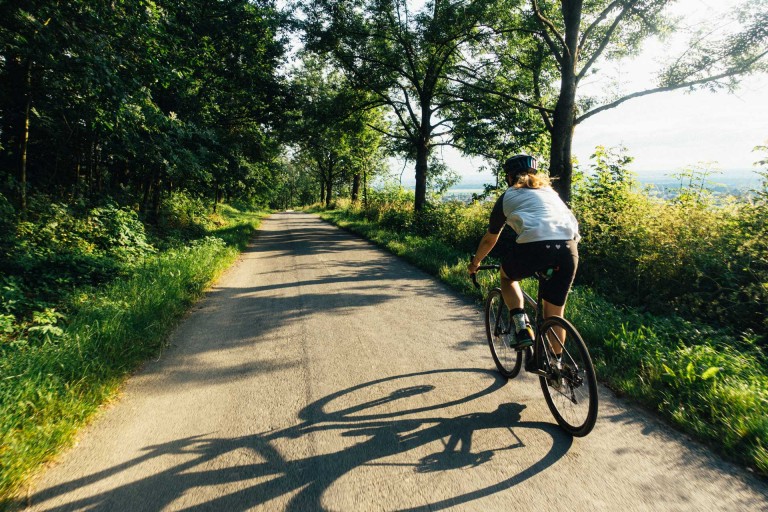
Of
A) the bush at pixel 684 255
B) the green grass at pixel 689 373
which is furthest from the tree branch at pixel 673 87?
the green grass at pixel 689 373

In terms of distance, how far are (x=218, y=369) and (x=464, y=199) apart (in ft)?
39.5

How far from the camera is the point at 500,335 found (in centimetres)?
405

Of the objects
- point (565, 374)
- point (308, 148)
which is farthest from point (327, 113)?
point (565, 374)

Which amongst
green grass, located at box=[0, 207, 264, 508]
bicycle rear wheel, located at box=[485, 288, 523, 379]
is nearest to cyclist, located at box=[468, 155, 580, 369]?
bicycle rear wheel, located at box=[485, 288, 523, 379]

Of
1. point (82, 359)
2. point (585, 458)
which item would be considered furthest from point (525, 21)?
point (82, 359)

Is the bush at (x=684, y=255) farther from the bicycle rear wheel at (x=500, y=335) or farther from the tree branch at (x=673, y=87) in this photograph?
the bicycle rear wheel at (x=500, y=335)

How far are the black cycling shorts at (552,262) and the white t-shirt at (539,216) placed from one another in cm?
6

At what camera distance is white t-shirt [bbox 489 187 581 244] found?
3.02 metres

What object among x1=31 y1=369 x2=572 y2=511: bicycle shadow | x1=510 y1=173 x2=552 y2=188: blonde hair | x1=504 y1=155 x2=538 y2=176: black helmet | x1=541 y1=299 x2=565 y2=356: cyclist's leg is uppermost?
x1=504 y1=155 x2=538 y2=176: black helmet

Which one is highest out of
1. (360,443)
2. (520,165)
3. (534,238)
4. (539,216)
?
(520,165)

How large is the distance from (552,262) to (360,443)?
2081 mm

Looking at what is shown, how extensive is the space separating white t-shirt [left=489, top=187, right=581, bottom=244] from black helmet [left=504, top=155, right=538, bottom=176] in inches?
10.0

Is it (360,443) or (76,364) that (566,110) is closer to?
(360,443)

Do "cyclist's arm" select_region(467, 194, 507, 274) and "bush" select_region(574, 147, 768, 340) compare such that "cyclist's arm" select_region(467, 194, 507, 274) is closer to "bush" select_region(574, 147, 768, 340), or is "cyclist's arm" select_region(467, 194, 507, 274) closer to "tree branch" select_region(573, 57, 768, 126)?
"bush" select_region(574, 147, 768, 340)
